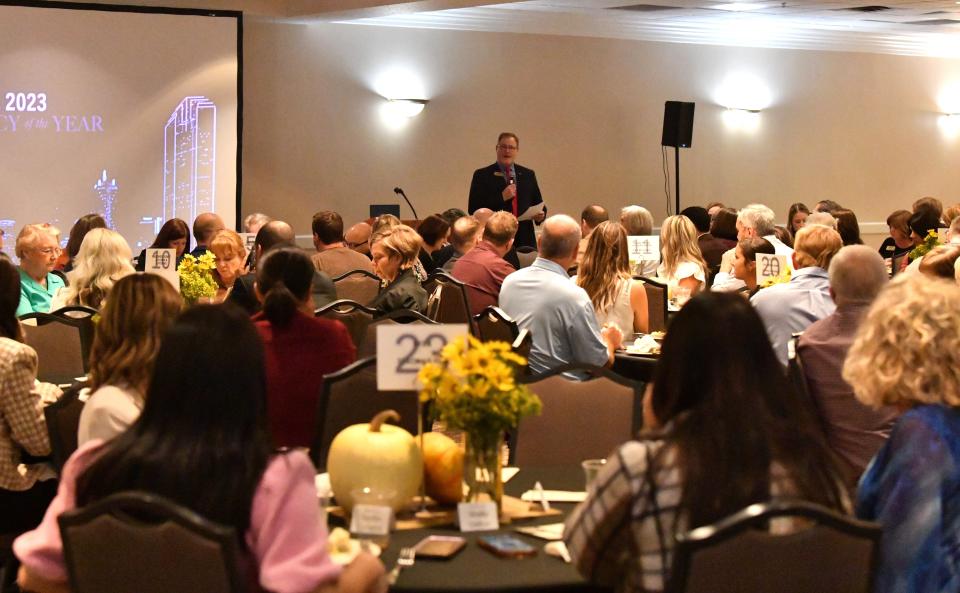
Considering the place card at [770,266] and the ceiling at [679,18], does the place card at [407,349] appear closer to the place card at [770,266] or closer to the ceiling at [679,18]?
the place card at [770,266]

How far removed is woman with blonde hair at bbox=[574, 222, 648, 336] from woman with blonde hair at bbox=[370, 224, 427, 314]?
87 cm

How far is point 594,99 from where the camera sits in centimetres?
1351

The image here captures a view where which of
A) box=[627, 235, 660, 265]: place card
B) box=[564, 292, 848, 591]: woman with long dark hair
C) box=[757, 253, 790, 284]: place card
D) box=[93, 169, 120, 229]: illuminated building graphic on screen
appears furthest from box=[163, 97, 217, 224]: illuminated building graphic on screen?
box=[564, 292, 848, 591]: woman with long dark hair

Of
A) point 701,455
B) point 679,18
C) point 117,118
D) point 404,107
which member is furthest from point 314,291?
point 679,18

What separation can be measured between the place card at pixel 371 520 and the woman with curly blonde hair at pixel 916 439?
1.04 m

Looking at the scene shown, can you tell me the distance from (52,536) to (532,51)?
11.1 meters

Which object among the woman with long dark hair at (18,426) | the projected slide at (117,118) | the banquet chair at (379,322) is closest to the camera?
the woman with long dark hair at (18,426)

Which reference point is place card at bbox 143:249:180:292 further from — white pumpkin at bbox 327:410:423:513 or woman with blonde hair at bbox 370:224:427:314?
white pumpkin at bbox 327:410:423:513

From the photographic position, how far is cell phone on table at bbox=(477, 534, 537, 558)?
8.98 feet

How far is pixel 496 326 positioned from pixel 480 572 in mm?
3167

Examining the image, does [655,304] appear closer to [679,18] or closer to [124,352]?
[124,352]

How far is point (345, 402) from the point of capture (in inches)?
158

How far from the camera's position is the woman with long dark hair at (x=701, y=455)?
2385 mm

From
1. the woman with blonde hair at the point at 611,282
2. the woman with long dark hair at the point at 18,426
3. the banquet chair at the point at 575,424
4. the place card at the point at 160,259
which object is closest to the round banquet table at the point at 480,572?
the banquet chair at the point at 575,424
